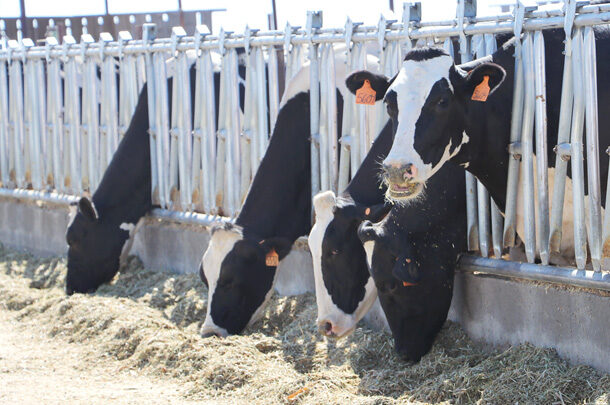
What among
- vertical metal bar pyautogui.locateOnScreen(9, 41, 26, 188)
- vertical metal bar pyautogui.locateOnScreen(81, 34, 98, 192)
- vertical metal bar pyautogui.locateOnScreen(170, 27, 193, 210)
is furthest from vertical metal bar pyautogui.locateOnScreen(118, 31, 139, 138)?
vertical metal bar pyautogui.locateOnScreen(9, 41, 26, 188)

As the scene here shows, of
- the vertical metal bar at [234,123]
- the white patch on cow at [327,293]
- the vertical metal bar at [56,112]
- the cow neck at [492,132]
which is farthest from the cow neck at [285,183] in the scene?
the vertical metal bar at [56,112]

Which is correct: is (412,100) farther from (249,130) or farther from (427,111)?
(249,130)

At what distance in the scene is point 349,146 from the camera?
7.73m

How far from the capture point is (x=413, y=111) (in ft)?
18.3

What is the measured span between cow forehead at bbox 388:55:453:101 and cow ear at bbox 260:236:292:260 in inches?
89.0

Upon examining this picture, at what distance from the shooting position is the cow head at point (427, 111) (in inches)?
215

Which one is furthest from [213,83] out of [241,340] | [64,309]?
[241,340]

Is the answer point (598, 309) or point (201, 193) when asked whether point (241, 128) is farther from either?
point (598, 309)

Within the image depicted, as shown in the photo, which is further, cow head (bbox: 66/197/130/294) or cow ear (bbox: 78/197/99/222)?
cow head (bbox: 66/197/130/294)

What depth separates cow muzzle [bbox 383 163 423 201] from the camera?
5391 millimetres

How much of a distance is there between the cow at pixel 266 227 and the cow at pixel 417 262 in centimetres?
151

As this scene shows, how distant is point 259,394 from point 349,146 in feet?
7.90

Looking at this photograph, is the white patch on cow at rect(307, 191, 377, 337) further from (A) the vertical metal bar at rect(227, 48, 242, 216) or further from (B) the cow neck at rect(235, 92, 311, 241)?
(A) the vertical metal bar at rect(227, 48, 242, 216)

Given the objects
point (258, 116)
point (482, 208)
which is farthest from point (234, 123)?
point (482, 208)
